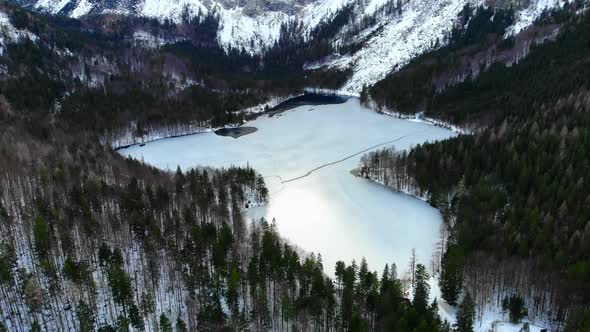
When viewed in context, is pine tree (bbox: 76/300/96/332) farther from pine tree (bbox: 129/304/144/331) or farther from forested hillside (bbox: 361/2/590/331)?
forested hillside (bbox: 361/2/590/331)

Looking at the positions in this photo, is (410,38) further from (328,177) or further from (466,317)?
(466,317)

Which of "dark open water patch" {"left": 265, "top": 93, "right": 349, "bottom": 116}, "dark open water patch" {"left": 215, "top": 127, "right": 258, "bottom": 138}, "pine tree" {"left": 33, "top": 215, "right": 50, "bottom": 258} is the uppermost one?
"dark open water patch" {"left": 265, "top": 93, "right": 349, "bottom": 116}

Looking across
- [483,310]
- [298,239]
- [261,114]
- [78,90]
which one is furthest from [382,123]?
[78,90]

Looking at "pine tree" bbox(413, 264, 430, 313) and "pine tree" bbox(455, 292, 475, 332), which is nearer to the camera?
"pine tree" bbox(455, 292, 475, 332)

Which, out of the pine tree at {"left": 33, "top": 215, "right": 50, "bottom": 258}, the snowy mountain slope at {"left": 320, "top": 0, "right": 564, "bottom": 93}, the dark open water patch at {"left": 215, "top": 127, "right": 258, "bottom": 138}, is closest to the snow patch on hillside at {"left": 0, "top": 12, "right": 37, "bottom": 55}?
the dark open water patch at {"left": 215, "top": 127, "right": 258, "bottom": 138}

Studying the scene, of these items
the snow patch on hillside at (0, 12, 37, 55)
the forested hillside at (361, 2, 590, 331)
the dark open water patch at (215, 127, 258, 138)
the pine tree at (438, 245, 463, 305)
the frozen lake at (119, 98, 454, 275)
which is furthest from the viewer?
the snow patch on hillside at (0, 12, 37, 55)

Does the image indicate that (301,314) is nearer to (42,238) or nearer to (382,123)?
(42,238)

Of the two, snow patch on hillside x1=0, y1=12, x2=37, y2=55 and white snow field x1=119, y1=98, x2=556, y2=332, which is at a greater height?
snow patch on hillside x1=0, y1=12, x2=37, y2=55

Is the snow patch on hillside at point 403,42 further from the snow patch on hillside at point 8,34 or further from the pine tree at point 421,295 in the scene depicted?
the pine tree at point 421,295
